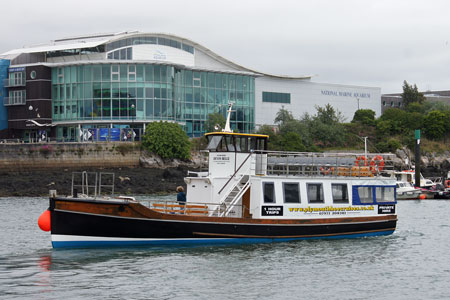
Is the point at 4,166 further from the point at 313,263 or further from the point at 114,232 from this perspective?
the point at 313,263

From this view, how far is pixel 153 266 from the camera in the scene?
2359 cm

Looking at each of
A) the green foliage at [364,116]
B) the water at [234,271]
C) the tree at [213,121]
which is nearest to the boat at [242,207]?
the water at [234,271]

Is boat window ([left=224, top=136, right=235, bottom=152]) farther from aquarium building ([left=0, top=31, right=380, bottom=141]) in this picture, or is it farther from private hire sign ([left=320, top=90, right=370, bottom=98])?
private hire sign ([left=320, top=90, right=370, bottom=98])

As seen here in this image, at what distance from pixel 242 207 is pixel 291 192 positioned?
2.21 m

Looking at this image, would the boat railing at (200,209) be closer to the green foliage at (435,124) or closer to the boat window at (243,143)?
the boat window at (243,143)

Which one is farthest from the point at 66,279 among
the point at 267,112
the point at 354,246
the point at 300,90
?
the point at 300,90

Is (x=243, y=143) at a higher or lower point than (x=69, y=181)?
higher

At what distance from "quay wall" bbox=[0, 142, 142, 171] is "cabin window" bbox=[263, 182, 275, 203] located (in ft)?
142

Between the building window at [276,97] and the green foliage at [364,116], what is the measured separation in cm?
1040

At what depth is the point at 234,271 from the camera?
23.1 meters

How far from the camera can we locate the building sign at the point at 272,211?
93.0 feet

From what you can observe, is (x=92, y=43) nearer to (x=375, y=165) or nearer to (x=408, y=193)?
(x=408, y=193)

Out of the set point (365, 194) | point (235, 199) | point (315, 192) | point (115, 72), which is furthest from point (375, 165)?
point (115, 72)

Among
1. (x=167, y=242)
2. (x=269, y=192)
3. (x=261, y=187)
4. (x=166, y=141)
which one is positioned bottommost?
(x=167, y=242)
